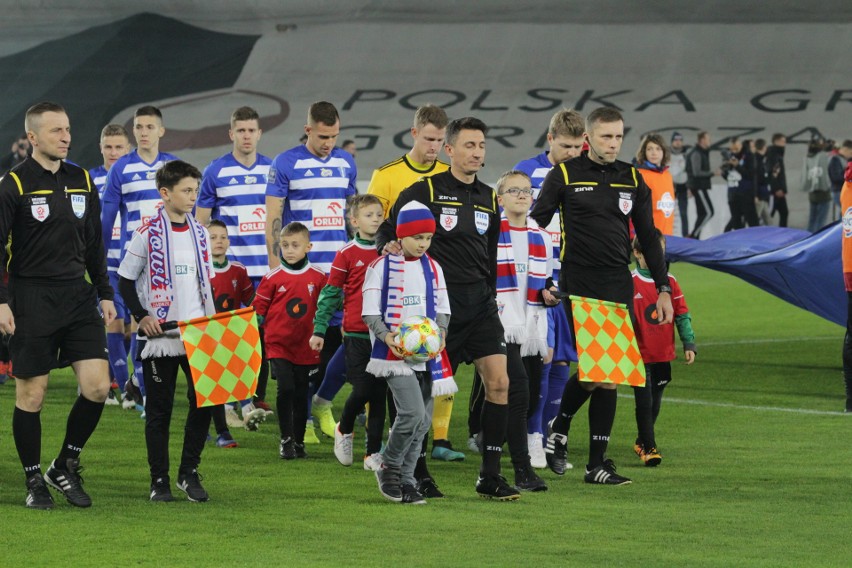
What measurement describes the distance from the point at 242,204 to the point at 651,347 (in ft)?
10.1

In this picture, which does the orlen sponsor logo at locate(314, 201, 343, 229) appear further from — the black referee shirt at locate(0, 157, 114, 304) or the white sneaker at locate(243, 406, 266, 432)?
the black referee shirt at locate(0, 157, 114, 304)

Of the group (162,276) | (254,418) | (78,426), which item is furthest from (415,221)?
(254,418)

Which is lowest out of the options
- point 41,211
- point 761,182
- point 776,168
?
point 41,211

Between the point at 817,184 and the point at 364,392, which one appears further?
the point at 817,184

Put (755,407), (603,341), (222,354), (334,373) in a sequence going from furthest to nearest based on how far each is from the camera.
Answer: (755,407) < (334,373) < (603,341) < (222,354)

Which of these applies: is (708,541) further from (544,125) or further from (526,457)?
(544,125)

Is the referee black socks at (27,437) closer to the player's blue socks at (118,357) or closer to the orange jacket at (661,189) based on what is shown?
the player's blue socks at (118,357)

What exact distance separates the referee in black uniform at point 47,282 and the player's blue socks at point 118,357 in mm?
3937

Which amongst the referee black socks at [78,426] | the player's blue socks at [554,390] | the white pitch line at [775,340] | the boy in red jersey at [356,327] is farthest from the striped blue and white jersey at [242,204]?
the white pitch line at [775,340]

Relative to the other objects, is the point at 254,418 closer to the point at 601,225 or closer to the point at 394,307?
the point at 394,307

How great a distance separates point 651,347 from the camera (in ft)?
29.2

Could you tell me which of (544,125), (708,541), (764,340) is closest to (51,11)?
(544,125)

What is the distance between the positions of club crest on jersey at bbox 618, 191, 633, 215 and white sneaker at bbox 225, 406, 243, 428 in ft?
11.7

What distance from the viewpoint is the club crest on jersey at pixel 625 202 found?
774cm
